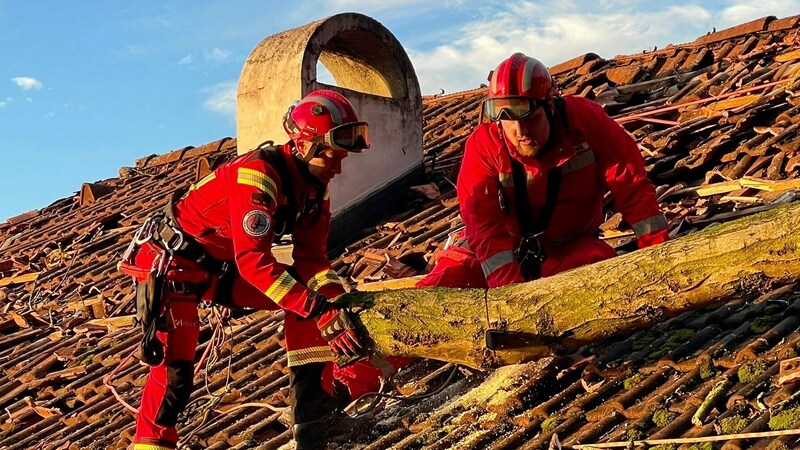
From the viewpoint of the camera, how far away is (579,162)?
17.4 feet

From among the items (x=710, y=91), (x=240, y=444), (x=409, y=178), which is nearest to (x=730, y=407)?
(x=240, y=444)

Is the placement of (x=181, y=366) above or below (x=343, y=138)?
below

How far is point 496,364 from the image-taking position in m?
4.59

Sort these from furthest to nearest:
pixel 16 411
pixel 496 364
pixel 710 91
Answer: pixel 710 91, pixel 16 411, pixel 496 364

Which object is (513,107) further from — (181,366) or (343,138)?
(181,366)

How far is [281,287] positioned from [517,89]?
1468 millimetres

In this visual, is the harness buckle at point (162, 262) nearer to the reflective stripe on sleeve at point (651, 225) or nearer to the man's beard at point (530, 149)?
the man's beard at point (530, 149)

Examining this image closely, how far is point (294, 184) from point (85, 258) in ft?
20.0

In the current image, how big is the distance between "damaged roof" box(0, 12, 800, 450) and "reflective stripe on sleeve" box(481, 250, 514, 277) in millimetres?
532

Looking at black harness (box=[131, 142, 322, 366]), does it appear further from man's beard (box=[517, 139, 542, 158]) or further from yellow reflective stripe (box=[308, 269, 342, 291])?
man's beard (box=[517, 139, 542, 158])

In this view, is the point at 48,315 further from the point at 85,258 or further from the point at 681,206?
the point at 681,206

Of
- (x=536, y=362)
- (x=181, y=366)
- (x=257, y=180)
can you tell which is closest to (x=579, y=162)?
(x=536, y=362)

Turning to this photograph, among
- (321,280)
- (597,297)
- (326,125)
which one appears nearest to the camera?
(597,297)

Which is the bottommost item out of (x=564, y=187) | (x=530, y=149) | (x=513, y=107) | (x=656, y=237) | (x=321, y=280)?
(x=656, y=237)
